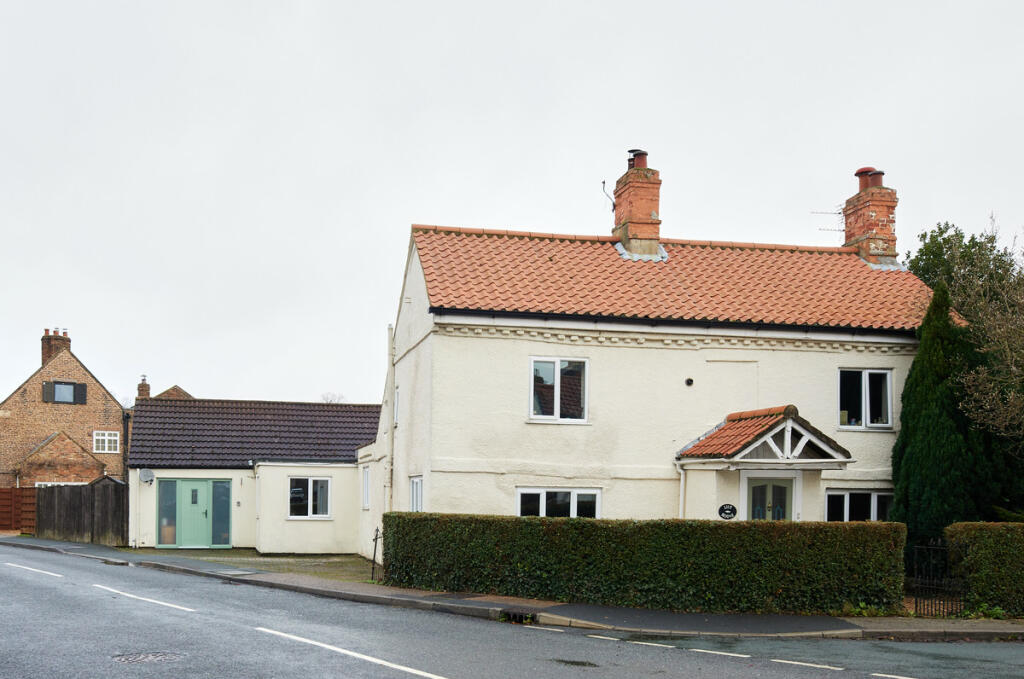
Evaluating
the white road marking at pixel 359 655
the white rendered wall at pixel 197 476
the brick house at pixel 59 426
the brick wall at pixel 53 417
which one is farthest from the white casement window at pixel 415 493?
the brick wall at pixel 53 417

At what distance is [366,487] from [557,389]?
10.5 meters

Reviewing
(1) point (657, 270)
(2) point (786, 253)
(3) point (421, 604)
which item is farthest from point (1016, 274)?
(3) point (421, 604)

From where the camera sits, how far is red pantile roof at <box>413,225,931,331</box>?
2161 cm

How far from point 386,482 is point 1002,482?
1385cm

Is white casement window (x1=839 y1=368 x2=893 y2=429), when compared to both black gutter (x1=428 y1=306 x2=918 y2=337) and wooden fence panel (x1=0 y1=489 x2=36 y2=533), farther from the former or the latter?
wooden fence panel (x1=0 y1=489 x2=36 y2=533)

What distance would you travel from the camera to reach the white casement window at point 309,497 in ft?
102

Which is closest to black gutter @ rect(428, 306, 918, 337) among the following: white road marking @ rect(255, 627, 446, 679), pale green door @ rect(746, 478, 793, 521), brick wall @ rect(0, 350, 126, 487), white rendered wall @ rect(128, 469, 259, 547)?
pale green door @ rect(746, 478, 793, 521)

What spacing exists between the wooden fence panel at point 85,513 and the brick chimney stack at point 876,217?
23.6 metres

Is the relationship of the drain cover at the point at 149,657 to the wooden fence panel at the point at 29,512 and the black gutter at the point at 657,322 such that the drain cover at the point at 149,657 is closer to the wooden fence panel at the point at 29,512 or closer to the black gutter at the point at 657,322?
the black gutter at the point at 657,322

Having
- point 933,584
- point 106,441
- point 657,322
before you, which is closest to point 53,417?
point 106,441

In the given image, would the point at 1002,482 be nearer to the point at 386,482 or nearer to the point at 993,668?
the point at 993,668

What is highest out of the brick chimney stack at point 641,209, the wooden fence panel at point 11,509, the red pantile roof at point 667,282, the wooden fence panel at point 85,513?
the brick chimney stack at point 641,209

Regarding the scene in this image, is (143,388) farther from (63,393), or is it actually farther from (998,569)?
(998,569)

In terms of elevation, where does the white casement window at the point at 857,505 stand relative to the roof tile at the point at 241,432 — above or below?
below
